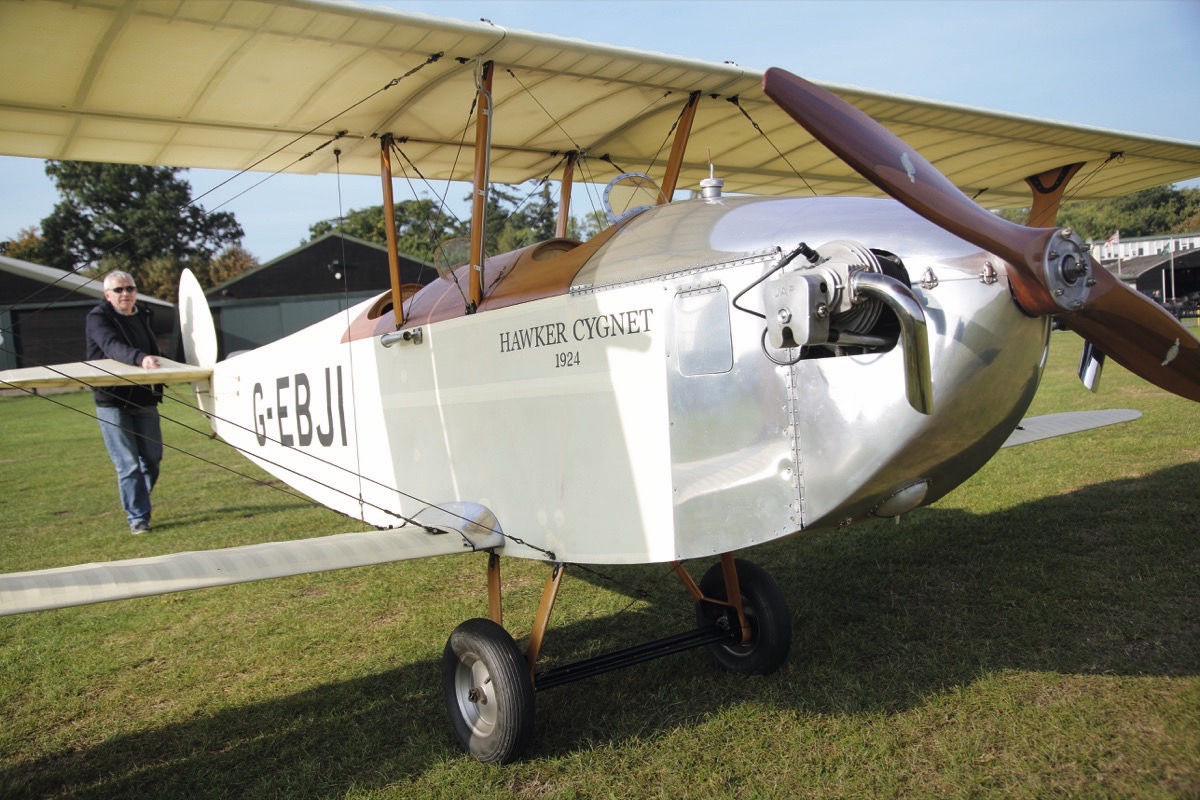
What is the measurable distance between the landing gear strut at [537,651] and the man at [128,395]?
15.6 feet

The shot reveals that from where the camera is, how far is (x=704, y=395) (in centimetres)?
307

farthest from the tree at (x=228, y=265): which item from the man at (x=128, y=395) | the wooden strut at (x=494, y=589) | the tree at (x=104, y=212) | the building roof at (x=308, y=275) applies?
the wooden strut at (x=494, y=589)

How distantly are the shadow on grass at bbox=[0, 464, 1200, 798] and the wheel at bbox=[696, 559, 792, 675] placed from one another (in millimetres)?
93

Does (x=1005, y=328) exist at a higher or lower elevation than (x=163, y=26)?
lower

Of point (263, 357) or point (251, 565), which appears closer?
point (251, 565)

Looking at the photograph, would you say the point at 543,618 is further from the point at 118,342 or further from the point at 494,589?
the point at 118,342

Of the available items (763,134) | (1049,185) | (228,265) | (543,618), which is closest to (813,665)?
(543,618)

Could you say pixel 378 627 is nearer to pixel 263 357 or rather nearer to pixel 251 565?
pixel 251 565

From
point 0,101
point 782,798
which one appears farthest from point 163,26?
point 782,798

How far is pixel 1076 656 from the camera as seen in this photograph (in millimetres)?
3975

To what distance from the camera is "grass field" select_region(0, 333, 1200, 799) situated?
127 inches

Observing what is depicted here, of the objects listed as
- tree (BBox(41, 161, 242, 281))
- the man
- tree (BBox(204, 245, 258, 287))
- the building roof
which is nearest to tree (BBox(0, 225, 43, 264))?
tree (BBox(41, 161, 242, 281))

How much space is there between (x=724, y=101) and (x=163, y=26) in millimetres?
3087

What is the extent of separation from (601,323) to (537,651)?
142 centimetres
